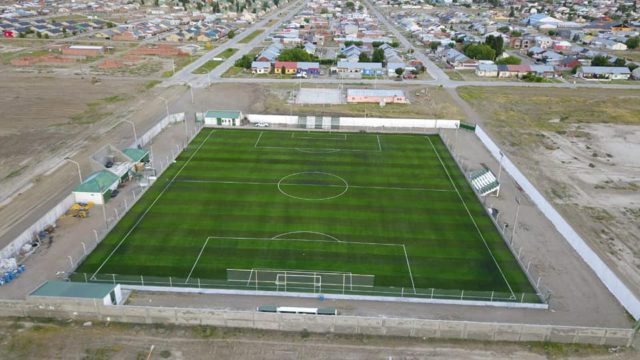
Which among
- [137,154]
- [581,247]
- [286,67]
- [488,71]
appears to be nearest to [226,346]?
[581,247]

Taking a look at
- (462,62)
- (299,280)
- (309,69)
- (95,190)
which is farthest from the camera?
(462,62)

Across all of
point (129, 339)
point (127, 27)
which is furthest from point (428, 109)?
point (127, 27)

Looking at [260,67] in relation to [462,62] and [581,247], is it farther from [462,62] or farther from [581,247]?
[581,247]

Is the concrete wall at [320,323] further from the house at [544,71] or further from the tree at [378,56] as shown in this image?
the tree at [378,56]

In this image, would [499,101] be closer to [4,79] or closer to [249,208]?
[249,208]

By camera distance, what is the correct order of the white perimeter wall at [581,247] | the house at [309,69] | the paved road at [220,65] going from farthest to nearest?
1. the house at [309,69]
2. the paved road at [220,65]
3. the white perimeter wall at [581,247]

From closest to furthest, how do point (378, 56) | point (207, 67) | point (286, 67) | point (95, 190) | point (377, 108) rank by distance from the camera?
point (95, 190), point (377, 108), point (286, 67), point (207, 67), point (378, 56)

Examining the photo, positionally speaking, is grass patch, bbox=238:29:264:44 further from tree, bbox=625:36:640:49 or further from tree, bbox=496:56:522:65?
tree, bbox=625:36:640:49

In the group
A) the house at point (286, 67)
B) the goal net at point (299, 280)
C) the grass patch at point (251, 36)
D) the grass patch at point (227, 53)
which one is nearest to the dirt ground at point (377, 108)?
the house at point (286, 67)
